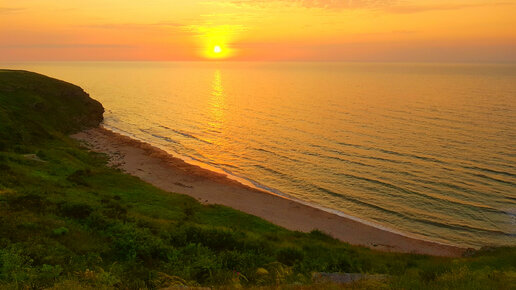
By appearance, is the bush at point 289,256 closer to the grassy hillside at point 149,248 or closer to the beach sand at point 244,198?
the grassy hillside at point 149,248

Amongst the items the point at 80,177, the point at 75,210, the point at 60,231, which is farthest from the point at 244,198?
the point at 60,231

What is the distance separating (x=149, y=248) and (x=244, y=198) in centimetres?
2214

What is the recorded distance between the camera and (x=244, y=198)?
37.1 metres

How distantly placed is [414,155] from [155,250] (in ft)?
151

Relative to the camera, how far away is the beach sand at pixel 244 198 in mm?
28691

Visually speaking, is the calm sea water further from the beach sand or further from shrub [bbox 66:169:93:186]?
shrub [bbox 66:169:93:186]

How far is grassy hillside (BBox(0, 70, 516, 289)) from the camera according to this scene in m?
11.3

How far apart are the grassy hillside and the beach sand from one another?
552 cm

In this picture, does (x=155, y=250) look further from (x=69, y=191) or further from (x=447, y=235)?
(x=447, y=235)

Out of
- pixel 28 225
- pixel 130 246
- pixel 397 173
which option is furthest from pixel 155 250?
pixel 397 173

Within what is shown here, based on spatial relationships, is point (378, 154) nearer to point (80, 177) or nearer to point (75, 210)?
point (80, 177)

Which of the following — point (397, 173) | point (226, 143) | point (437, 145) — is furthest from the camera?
point (226, 143)

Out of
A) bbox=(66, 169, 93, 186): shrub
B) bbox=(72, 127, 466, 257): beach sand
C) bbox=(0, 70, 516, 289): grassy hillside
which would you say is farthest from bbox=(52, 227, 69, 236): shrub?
bbox=(72, 127, 466, 257): beach sand

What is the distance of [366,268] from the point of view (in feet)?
59.3
